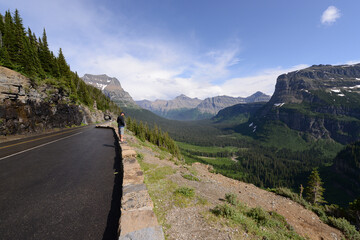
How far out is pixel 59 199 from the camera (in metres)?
4.78

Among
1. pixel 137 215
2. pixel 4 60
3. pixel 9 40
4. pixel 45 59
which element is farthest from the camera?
pixel 45 59

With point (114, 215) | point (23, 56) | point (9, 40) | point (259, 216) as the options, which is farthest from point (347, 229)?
point (9, 40)

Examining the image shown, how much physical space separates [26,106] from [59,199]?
26862 millimetres

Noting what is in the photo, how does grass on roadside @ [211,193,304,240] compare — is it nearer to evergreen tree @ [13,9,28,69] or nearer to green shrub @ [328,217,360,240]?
green shrub @ [328,217,360,240]

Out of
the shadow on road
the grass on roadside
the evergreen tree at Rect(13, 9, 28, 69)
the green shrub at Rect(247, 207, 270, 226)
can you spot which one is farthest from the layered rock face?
the green shrub at Rect(247, 207, 270, 226)

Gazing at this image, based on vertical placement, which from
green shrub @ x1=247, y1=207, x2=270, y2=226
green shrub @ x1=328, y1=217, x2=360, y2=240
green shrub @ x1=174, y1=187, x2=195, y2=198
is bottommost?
green shrub @ x1=328, y1=217, x2=360, y2=240

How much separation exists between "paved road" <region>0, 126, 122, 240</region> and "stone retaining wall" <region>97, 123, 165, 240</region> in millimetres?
488

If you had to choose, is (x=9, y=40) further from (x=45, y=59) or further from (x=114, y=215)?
(x=114, y=215)

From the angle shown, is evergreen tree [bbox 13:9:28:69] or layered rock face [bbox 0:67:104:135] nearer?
layered rock face [bbox 0:67:104:135]

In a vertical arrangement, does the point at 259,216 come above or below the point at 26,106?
below

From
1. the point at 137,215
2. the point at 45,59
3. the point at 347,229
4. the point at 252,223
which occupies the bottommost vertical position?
the point at 347,229

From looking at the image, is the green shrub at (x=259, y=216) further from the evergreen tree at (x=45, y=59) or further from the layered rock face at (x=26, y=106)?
the evergreen tree at (x=45, y=59)

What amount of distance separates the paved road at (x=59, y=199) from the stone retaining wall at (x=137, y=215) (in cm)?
49

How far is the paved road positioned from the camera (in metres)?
3.45
